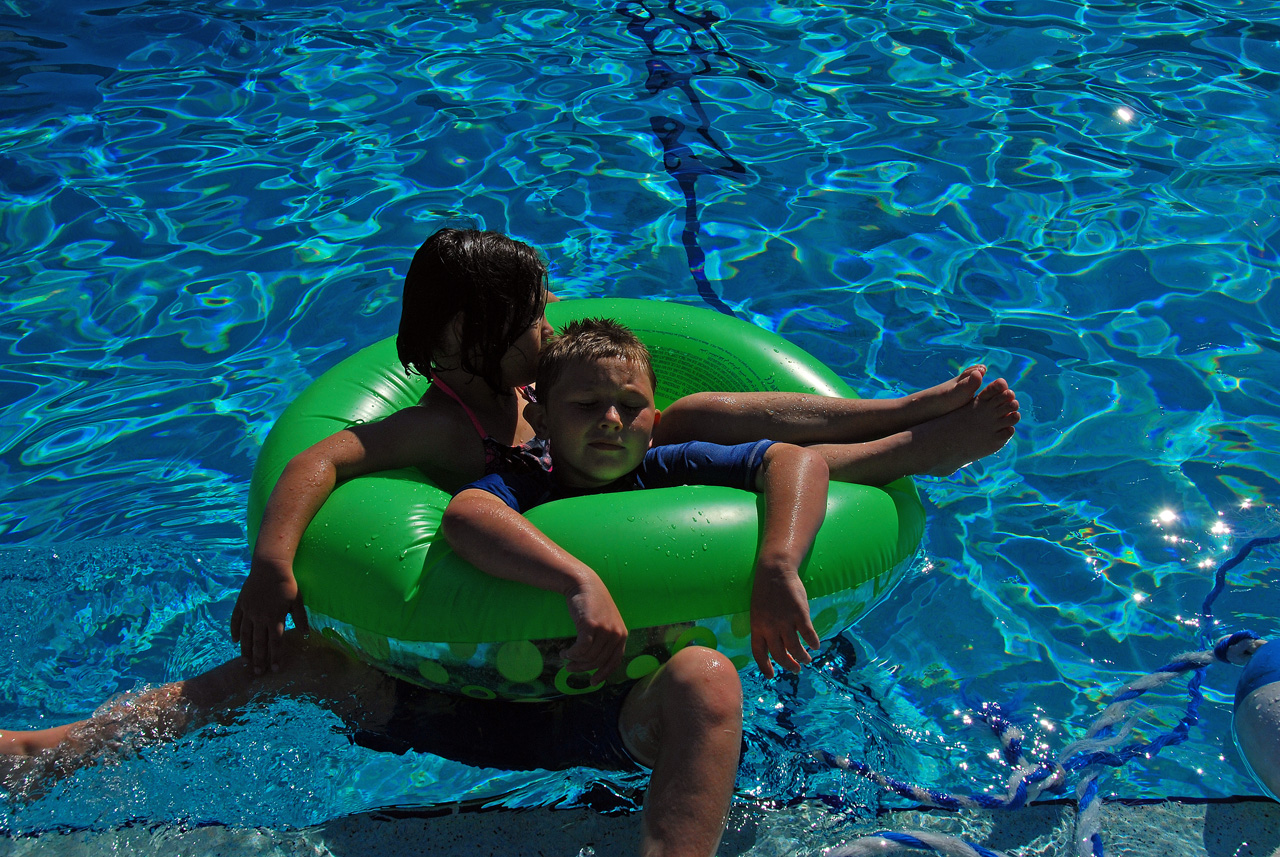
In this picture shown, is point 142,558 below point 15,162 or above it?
below

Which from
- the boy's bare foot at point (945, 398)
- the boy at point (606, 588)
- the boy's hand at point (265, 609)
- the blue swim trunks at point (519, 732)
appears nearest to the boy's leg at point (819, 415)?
the boy's bare foot at point (945, 398)

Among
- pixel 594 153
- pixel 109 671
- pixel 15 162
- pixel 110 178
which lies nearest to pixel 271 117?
pixel 110 178

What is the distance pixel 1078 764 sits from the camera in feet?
8.33

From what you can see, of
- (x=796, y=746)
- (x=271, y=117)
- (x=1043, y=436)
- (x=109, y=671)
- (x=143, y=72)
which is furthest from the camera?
(x=143, y=72)

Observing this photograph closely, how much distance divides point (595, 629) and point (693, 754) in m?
0.32

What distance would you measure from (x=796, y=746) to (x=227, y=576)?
1815 millimetres

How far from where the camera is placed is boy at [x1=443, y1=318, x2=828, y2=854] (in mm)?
2096

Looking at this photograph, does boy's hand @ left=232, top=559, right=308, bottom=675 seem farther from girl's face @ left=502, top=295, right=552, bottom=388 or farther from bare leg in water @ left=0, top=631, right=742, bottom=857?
girl's face @ left=502, top=295, right=552, bottom=388

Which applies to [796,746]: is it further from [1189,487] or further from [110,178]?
[110,178]

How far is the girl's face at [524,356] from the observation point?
2.71m

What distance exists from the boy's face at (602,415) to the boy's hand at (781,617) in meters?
0.48

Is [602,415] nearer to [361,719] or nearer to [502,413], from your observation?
[502,413]

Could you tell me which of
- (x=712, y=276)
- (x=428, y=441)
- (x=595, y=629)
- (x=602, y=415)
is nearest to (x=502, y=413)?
(x=428, y=441)

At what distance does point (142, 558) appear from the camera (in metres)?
3.34
